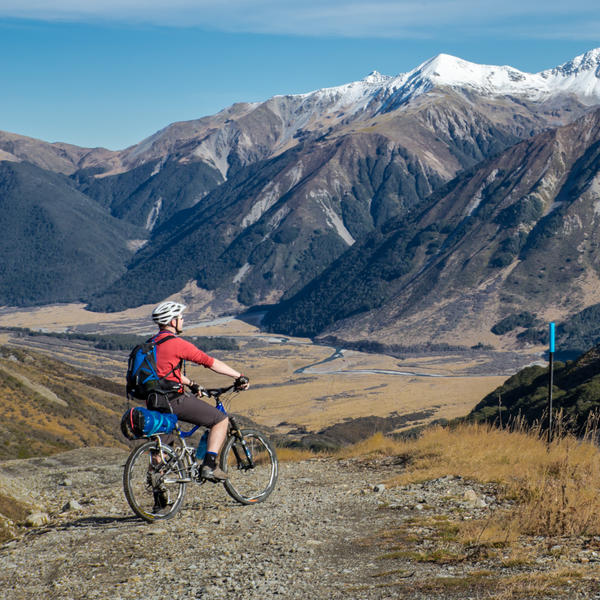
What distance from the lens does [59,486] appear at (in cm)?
1758

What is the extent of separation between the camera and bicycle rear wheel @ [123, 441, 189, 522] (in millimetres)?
11258

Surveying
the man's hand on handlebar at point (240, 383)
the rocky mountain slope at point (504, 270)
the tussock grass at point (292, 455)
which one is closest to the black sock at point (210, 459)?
the man's hand on handlebar at point (240, 383)

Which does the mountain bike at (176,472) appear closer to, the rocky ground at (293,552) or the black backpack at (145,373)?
the rocky ground at (293,552)

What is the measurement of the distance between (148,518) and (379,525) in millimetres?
3365

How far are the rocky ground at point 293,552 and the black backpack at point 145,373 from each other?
201 cm

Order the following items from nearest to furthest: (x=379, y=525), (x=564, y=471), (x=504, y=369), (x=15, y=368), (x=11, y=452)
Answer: (x=379, y=525), (x=564, y=471), (x=11, y=452), (x=15, y=368), (x=504, y=369)

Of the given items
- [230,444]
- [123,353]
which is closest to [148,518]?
[230,444]

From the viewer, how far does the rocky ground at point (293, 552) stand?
8.13 meters

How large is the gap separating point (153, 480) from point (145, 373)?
1.59 m

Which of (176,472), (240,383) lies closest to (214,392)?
(240,383)

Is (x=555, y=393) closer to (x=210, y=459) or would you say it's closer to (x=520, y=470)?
Result: (x=520, y=470)

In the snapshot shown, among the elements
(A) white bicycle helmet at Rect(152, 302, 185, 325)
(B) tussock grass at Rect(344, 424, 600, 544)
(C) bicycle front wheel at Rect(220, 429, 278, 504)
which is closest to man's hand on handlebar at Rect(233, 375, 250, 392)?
(C) bicycle front wheel at Rect(220, 429, 278, 504)

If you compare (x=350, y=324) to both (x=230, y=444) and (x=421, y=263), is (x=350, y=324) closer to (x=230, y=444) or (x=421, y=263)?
(x=421, y=263)

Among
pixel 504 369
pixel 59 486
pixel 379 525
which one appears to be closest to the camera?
pixel 379 525
